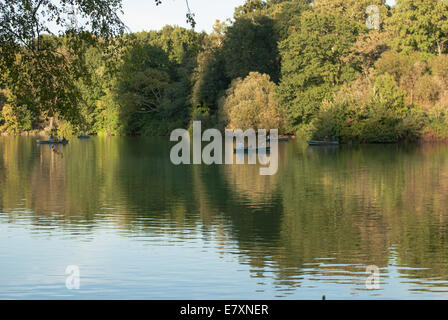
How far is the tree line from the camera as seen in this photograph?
6681 centimetres

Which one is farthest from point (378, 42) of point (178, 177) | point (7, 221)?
point (7, 221)

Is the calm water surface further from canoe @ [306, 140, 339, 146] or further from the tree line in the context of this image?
canoe @ [306, 140, 339, 146]

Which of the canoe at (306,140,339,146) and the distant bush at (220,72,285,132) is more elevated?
the distant bush at (220,72,285,132)

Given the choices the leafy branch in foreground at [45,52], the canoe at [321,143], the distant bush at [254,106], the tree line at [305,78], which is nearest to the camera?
the leafy branch in foreground at [45,52]

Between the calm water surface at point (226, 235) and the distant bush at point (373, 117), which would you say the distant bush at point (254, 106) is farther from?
the calm water surface at point (226, 235)

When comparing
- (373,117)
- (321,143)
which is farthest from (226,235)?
(373,117)

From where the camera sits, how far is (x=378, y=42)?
249ft

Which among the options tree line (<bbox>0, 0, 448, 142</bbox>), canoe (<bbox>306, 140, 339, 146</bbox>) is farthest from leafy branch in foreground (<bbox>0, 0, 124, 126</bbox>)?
canoe (<bbox>306, 140, 339, 146</bbox>)

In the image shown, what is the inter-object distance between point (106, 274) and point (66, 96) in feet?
13.0

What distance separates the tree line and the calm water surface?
69.0ft

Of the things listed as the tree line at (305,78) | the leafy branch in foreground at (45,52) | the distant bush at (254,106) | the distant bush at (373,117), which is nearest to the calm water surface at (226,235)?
the leafy branch in foreground at (45,52)

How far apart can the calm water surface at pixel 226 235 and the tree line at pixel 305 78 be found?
21.0 m

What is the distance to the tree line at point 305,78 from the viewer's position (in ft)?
219
